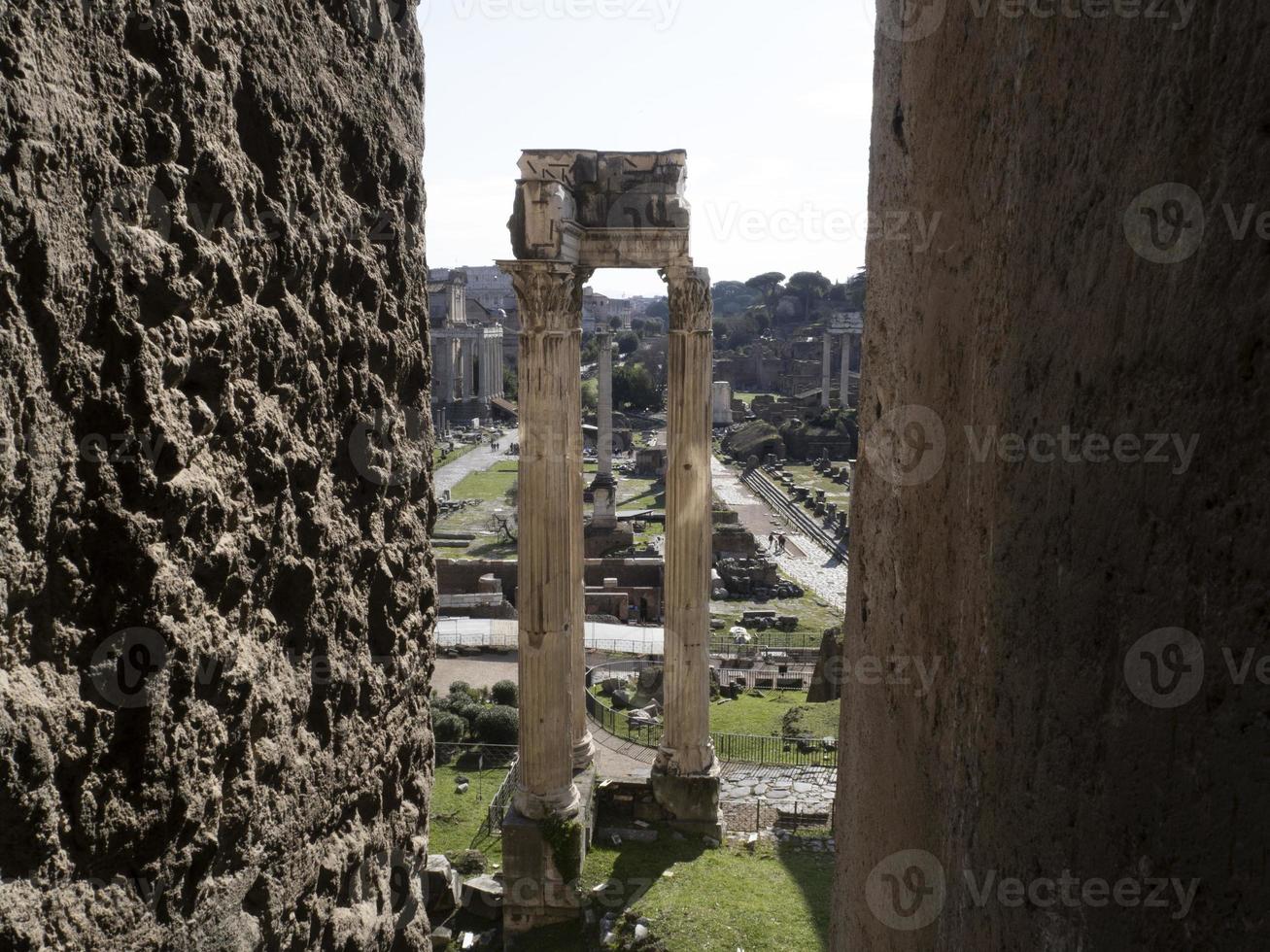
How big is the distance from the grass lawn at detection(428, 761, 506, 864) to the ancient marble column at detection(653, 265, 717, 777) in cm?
264

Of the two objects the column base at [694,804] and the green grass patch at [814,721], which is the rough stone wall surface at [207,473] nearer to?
the column base at [694,804]

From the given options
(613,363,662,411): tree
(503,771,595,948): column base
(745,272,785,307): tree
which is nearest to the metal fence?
(503,771,595,948): column base

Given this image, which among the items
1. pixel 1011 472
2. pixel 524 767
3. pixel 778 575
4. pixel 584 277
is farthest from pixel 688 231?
pixel 778 575

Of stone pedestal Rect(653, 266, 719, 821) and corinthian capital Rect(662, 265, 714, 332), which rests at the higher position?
corinthian capital Rect(662, 265, 714, 332)

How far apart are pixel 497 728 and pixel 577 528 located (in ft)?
22.6

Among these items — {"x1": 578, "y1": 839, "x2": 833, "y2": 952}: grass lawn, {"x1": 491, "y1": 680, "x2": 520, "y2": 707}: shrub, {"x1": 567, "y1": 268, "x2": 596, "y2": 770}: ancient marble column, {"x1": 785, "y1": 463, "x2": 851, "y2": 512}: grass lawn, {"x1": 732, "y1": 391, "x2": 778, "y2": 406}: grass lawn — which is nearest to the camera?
{"x1": 578, "y1": 839, "x2": 833, "y2": 952}: grass lawn

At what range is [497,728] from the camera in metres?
18.6

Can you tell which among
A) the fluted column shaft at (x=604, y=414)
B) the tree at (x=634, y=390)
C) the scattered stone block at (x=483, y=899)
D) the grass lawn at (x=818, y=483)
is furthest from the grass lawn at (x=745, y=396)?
the scattered stone block at (x=483, y=899)

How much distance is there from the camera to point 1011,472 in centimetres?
212

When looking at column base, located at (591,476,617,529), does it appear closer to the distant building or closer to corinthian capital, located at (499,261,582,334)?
corinthian capital, located at (499,261,582,334)

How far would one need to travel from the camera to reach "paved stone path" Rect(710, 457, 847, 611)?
Answer: 3381cm

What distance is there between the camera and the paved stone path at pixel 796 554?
33812 millimetres

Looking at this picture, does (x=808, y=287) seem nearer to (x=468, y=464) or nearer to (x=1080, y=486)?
(x=468, y=464)

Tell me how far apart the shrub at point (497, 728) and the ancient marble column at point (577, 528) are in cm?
497
